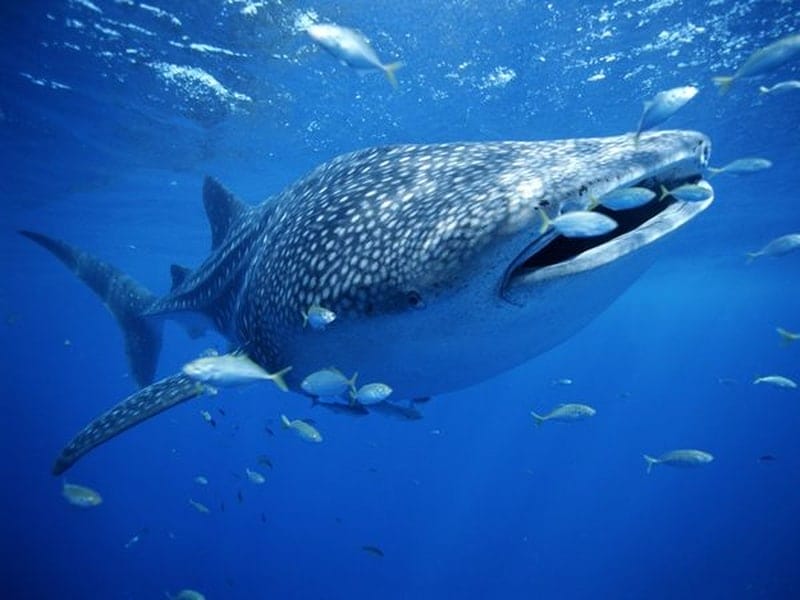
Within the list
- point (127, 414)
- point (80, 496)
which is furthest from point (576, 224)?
point (80, 496)

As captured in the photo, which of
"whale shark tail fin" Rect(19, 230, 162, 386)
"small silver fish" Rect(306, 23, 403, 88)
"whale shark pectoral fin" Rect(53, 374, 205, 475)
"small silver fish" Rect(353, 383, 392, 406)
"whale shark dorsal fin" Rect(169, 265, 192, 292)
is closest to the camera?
"small silver fish" Rect(353, 383, 392, 406)

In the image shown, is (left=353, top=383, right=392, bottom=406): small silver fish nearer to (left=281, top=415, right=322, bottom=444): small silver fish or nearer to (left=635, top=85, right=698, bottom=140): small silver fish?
(left=281, top=415, right=322, bottom=444): small silver fish

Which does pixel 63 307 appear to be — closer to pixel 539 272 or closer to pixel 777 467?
pixel 539 272

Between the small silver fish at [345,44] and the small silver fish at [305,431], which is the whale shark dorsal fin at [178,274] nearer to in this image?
the small silver fish at [305,431]

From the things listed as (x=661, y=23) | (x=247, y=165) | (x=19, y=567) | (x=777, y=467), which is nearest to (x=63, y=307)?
(x=19, y=567)

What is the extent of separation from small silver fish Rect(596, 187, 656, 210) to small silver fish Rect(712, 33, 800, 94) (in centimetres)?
247

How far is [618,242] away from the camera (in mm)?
2275

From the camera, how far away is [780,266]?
35.7m

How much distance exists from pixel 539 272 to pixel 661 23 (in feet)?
40.2

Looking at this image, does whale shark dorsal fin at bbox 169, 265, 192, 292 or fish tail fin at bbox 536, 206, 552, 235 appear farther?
whale shark dorsal fin at bbox 169, 265, 192, 292

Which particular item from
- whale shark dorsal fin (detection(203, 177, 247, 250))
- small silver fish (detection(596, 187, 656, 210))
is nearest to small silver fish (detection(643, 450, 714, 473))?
small silver fish (detection(596, 187, 656, 210))

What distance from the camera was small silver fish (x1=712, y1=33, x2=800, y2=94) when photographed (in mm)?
4309

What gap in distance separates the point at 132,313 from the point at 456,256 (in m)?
7.26

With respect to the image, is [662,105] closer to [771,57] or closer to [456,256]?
[771,57]
